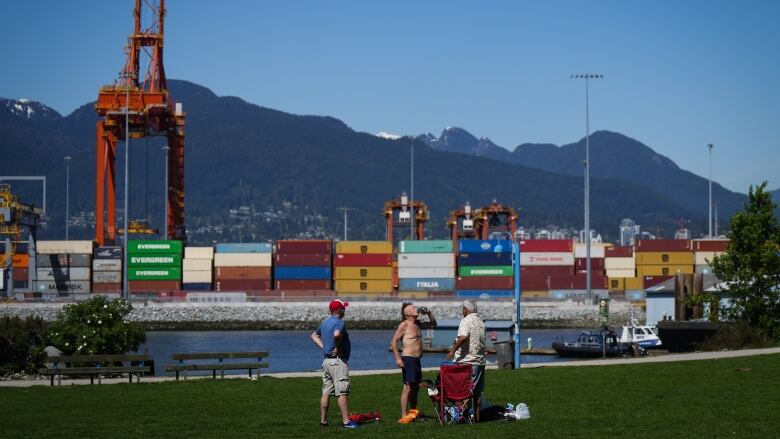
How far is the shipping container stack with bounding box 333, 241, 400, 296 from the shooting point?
80.4m

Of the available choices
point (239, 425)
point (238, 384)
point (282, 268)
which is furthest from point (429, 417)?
point (282, 268)

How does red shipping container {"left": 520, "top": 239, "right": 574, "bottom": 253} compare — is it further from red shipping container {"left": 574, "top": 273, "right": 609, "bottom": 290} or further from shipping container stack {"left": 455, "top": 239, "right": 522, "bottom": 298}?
shipping container stack {"left": 455, "top": 239, "right": 522, "bottom": 298}

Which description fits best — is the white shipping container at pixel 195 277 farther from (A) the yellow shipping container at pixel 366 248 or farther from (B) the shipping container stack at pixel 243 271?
→ (A) the yellow shipping container at pixel 366 248

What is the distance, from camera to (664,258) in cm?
8475

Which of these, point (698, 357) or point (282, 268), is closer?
point (698, 357)

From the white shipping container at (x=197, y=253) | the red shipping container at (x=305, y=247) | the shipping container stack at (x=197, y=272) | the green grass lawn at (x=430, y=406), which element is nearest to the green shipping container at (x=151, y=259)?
the shipping container stack at (x=197, y=272)

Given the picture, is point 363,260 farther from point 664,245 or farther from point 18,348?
point 18,348

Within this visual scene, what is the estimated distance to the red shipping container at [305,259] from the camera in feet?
263

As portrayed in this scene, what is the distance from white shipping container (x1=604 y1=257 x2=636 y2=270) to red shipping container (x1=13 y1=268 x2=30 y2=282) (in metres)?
42.0

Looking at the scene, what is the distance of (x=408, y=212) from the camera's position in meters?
94.0

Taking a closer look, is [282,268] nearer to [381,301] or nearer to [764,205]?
[381,301]

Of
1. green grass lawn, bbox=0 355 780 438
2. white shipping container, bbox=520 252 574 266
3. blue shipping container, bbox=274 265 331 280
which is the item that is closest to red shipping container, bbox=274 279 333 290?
blue shipping container, bbox=274 265 331 280

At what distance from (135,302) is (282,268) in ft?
34.4

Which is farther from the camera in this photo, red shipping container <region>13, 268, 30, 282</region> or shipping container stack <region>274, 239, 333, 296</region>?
red shipping container <region>13, 268, 30, 282</region>
